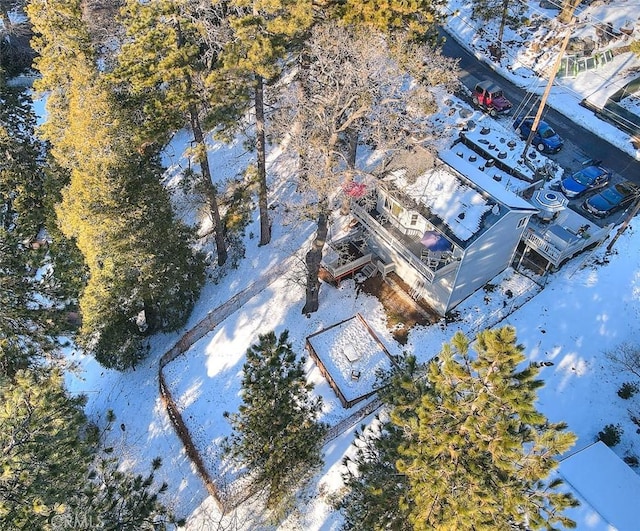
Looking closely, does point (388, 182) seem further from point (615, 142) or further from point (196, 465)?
point (615, 142)

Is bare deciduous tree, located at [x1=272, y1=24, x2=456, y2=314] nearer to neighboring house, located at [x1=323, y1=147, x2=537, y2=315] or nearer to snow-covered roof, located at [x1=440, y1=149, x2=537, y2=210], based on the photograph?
neighboring house, located at [x1=323, y1=147, x2=537, y2=315]

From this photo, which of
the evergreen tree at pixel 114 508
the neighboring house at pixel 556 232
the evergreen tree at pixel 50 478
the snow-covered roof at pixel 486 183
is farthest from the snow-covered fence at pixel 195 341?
the neighboring house at pixel 556 232

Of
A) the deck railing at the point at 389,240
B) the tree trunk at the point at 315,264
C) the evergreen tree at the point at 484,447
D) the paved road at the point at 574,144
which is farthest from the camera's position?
the paved road at the point at 574,144

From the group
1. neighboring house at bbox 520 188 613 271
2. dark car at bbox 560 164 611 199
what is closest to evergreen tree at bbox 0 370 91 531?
neighboring house at bbox 520 188 613 271

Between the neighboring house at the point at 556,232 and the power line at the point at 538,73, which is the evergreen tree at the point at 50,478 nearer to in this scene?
the neighboring house at the point at 556,232

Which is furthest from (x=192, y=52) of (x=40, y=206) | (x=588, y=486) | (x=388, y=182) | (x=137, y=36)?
(x=588, y=486)

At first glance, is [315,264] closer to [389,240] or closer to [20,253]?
[389,240]
